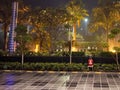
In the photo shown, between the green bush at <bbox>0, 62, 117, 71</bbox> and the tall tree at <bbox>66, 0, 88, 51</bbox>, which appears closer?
the green bush at <bbox>0, 62, 117, 71</bbox>

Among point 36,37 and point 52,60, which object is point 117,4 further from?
point 52,60

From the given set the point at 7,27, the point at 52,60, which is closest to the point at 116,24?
the point at 7,27

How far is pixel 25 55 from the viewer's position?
23.1m

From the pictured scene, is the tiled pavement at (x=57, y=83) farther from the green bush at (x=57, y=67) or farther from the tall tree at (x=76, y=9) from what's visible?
the tall tree at (x=76, y=9)

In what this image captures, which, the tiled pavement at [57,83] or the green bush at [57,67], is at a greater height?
the green bush at [57,67]

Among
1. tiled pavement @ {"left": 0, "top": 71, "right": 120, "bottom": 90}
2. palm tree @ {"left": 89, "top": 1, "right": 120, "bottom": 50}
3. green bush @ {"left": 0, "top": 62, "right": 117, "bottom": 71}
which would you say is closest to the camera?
tiled pavement @ {"left": 0, "top": 71, "right": 120, "bottom": 90}

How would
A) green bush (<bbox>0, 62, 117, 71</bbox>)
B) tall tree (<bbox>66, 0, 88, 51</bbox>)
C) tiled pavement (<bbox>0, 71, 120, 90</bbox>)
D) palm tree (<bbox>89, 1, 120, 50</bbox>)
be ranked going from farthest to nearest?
tall tree (<bbox>66, 0, 88, 51</bbox>) → palm tree (<bbox>89, 1, 120, 50</bbox>) → green bush (<bbox>0, 62, 117, 71</bbox>) → tiled pavement (<bbox>0, 71, 120, 90</bbox>)

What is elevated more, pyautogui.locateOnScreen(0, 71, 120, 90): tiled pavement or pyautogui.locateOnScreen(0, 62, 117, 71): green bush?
pyautogui.locateOnScreen(0, 62, 117, 71): green bush

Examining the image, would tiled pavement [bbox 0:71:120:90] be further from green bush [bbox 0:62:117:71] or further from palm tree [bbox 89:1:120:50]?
palm tree [bbox 89:1:120:50]

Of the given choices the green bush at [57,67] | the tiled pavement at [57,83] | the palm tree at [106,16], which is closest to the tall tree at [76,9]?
the palm tree at [106,16]

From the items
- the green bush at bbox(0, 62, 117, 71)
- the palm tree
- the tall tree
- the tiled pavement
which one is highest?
the tall tree

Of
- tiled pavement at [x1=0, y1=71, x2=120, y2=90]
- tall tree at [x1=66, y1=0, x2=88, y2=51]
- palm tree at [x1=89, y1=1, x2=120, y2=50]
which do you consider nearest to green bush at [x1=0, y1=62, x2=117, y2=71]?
tiled pavement at [x1=0, y1=71, x2=120, y2=90]

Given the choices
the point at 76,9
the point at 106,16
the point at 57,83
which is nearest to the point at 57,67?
the point at 57,83

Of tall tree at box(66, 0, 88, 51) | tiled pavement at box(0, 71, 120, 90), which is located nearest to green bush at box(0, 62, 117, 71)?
tiled pavement at box(0, 71, 120, 90)
